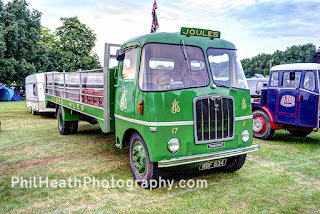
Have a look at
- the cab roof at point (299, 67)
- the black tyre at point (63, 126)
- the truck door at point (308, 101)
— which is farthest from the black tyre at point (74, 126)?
the truck door at point (308, 101)

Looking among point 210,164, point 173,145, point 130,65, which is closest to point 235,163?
point 210,164

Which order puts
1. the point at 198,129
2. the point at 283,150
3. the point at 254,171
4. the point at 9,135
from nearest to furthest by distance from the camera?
the point at 198,129 → the point at 254,171 → the point at 283,150 → the point at 9,135

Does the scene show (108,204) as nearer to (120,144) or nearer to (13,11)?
(120,144)

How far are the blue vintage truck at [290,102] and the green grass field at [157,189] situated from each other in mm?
756

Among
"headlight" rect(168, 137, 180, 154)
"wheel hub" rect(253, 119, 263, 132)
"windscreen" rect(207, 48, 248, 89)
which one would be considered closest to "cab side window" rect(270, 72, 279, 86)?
"wheel hub" rect(253, 119, 263, 132)

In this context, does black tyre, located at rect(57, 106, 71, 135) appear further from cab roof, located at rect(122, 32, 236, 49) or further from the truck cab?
cab roof, located at rect(122, 32, 236, 49)

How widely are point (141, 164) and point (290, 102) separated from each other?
570cm

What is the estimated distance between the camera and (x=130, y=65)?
4941mm

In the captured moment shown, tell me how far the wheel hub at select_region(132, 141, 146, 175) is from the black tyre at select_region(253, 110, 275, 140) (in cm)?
562

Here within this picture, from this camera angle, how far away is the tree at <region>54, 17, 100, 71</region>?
34.3 m

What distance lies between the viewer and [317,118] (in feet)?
24.2

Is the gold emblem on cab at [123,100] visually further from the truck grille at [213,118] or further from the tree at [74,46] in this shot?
the tree at [74,46]

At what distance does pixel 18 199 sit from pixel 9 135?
6.18 metres

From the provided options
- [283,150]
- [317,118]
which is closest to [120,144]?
[283,150]
